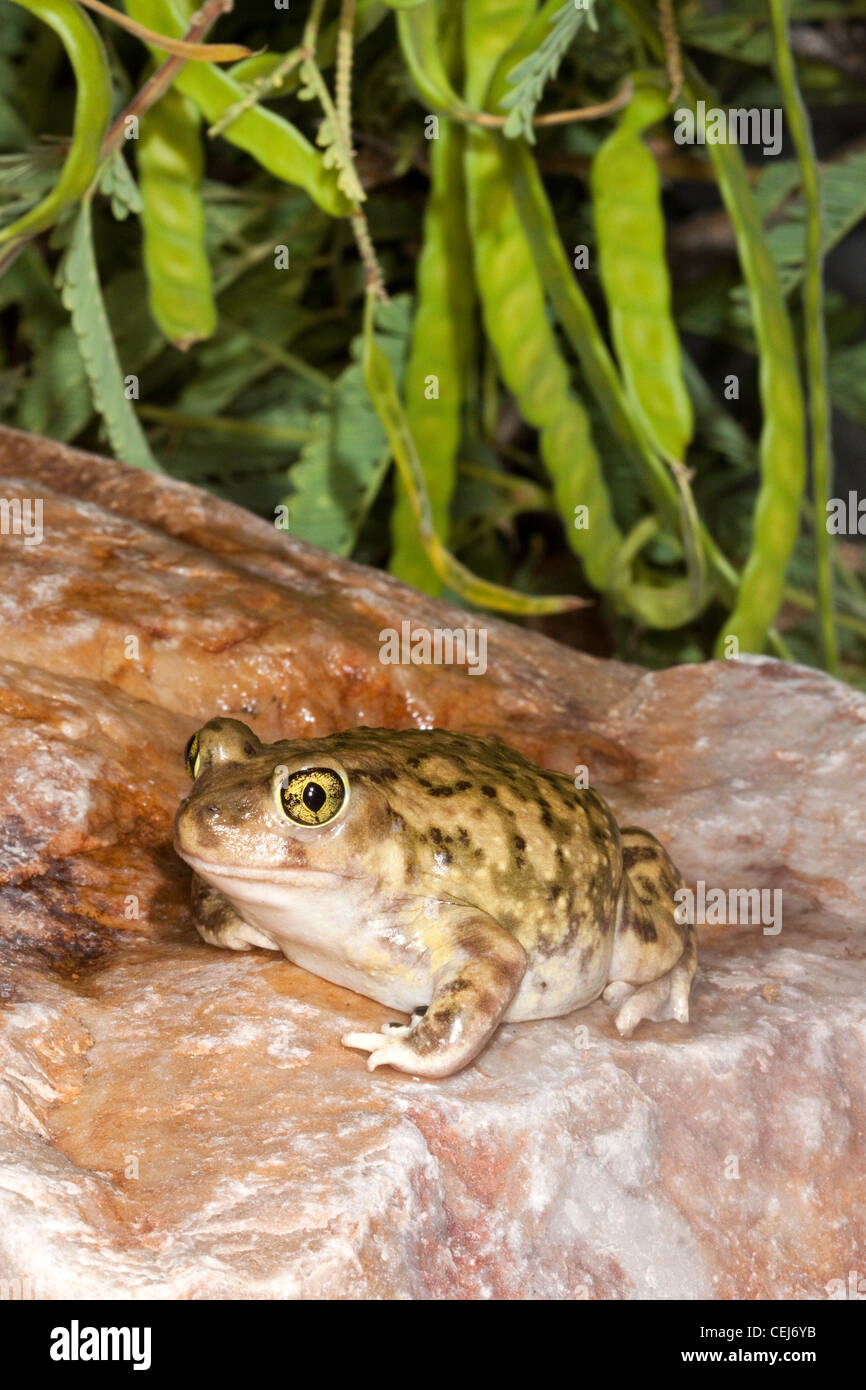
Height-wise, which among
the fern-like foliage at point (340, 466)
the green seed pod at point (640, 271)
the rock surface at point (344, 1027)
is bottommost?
the rock surface at point (344, 1027)

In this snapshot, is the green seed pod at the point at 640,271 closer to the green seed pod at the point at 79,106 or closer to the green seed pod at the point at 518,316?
the green seed pod at the point at 518,316

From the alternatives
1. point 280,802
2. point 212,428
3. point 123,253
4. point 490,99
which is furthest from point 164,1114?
point 123,253

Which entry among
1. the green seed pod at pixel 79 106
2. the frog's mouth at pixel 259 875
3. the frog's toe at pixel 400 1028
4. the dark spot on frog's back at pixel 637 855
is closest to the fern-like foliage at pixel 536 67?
the green seed pod at pixel 79 106

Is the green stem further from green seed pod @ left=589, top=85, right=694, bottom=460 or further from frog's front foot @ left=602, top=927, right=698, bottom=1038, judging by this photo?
frog's front foot @ left=602, top=927, right=698, bottom=1038

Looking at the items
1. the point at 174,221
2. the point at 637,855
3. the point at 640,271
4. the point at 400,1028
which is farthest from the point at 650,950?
the point at 174,221

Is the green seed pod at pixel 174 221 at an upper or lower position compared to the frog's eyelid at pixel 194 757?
upper

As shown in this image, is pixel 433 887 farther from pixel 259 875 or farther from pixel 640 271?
pixel 640 271

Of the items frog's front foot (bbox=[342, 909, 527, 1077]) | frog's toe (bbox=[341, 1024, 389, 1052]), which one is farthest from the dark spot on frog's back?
frog's toe (bbox=[341, 1024, 389, 1052])
